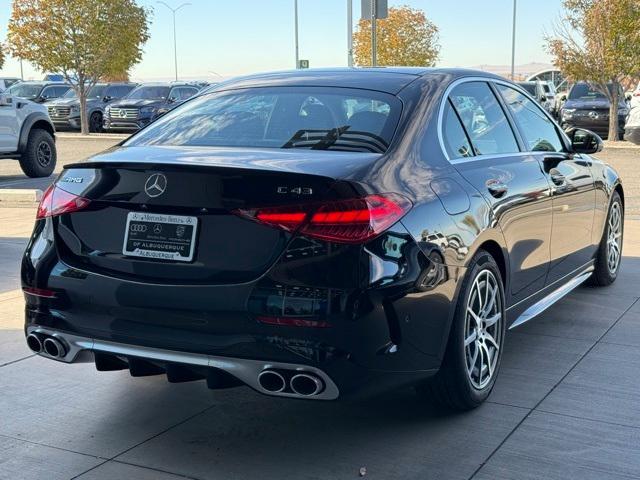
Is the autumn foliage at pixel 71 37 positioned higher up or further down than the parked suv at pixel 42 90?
higher up

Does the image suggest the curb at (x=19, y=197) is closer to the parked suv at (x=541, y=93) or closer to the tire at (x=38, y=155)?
the tire at (x=38, y=155)

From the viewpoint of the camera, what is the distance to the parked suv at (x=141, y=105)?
1172 inches

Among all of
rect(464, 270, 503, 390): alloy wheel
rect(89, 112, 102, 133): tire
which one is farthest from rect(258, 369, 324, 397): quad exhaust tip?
rect(89, 112, 102, 133): tire

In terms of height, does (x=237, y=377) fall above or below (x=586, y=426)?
above

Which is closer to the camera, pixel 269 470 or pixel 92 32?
pixel 269 470

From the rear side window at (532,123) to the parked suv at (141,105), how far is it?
24.2 metres

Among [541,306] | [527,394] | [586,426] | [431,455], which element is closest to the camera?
[431,455]

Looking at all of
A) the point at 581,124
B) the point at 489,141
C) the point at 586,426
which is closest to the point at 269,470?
the point at 586,426

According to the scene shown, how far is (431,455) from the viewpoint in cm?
381

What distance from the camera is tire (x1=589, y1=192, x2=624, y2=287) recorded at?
671 cm

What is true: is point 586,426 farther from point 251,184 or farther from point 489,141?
point 251,184

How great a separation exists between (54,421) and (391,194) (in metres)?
1.87

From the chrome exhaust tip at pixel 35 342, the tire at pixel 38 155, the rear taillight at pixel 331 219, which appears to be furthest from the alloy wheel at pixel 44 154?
the rear taillight at pixel 331 219

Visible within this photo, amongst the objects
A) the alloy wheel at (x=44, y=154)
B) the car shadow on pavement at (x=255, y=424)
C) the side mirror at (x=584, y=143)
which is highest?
the side mirror at (x=584, y=143)
